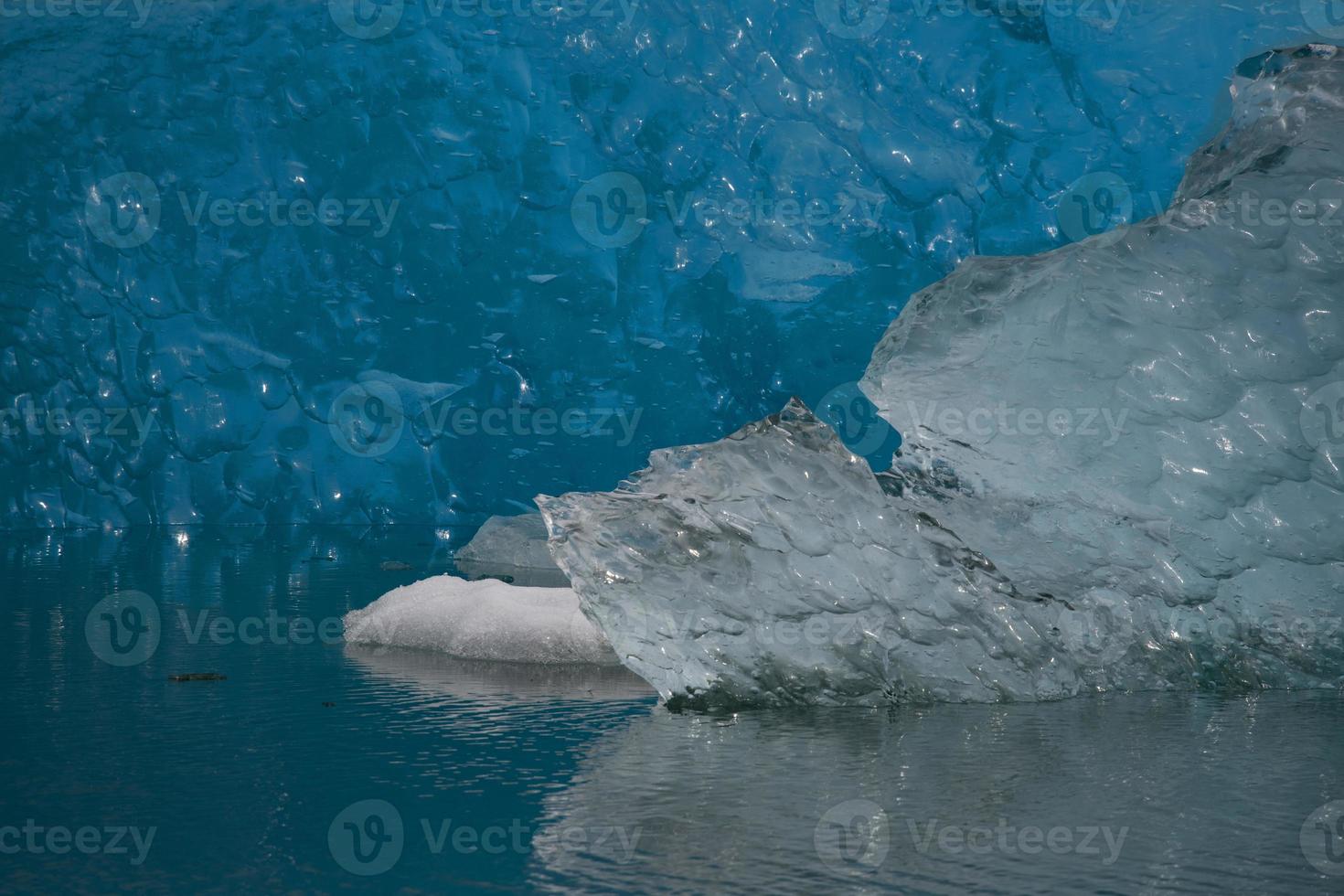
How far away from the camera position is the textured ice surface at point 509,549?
1122 centimetres

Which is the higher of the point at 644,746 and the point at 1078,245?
the point at 1078,245

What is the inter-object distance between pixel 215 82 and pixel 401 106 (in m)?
2.23

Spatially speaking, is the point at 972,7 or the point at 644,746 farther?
the point at 972,7

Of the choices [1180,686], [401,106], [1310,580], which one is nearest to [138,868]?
[1180,686]

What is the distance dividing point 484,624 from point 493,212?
9055mm

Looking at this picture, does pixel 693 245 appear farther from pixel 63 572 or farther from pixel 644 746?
pixel 644 746

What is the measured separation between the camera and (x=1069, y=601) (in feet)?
16.4

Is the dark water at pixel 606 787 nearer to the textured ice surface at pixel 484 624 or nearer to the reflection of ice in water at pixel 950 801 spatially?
the reflection of ice in water at pixel 950 801

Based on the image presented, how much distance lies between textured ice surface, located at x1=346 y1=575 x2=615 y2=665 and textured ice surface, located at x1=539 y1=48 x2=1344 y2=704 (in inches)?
37.2

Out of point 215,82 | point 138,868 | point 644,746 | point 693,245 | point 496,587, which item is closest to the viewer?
point 138,868

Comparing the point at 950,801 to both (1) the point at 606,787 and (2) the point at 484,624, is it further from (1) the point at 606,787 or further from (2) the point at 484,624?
(2) the point at 484,624

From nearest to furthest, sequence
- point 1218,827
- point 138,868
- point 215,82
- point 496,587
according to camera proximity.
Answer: point 138,868 → point 1218,827 → point 496,587 → point 215,82

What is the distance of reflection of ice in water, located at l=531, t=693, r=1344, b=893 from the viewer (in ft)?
9.00

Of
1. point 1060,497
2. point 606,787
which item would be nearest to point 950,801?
point 606,787
